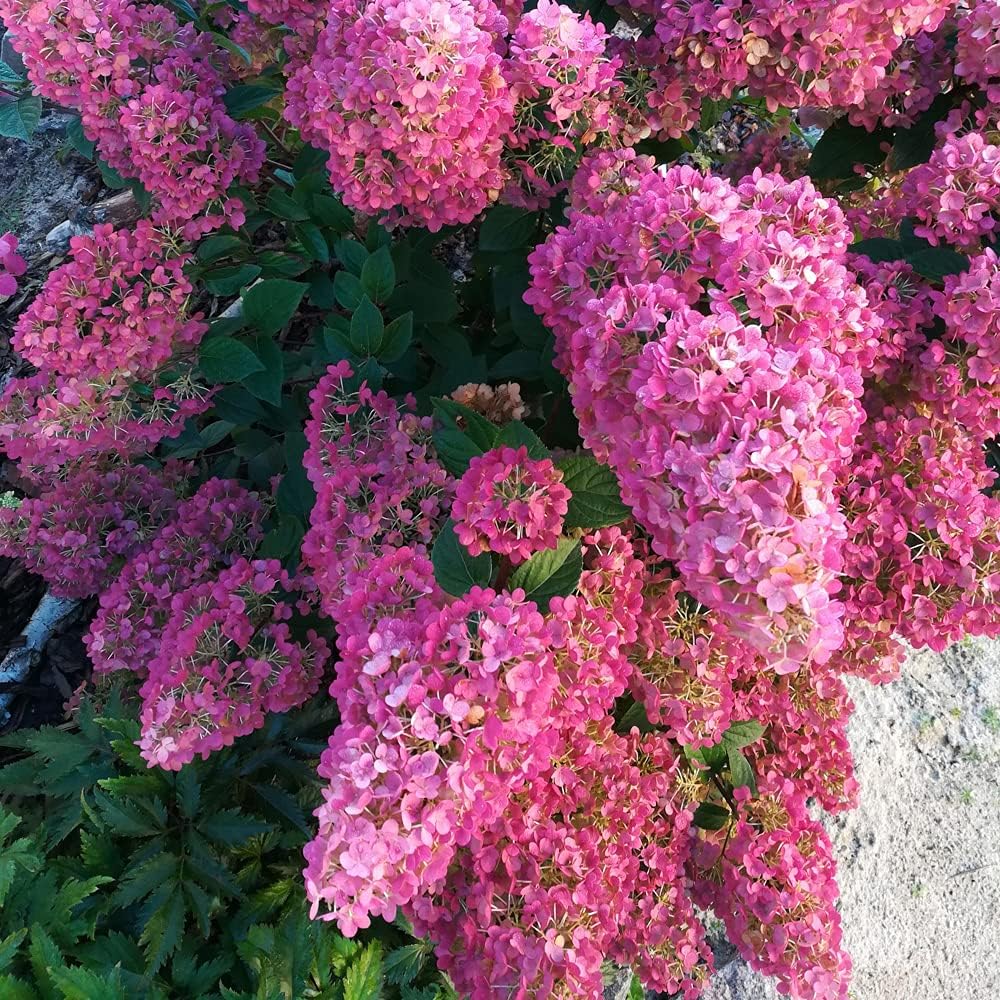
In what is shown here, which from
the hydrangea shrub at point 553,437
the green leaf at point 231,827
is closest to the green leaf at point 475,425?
the hydrangea shrub at point 553,437

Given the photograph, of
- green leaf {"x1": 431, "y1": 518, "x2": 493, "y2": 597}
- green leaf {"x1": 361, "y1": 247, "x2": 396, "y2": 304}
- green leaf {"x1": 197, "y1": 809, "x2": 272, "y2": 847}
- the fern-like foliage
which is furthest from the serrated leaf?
green leaf {"x1": 361, "y1": 247, "x2": 396, "y2": 304}

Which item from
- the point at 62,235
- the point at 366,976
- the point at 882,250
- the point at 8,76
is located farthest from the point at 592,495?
the point at 62,235

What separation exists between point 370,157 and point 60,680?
1.98 m

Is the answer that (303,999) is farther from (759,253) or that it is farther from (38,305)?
(759,253)

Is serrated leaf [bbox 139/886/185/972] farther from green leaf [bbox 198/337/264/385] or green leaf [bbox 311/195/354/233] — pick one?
green leaf [bbox 311/195/354/233]

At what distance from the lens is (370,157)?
55.1 inches

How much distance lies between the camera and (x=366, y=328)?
1626 mm

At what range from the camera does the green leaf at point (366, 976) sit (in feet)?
5.79

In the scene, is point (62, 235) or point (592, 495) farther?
point (62, 235)

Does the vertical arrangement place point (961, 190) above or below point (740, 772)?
above

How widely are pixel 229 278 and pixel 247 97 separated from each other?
376 mm

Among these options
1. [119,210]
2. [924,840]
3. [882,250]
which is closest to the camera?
[882,250]

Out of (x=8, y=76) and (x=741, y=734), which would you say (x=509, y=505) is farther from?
(x=8, y=76)

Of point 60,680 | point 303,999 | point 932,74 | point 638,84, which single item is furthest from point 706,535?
point 60,680
